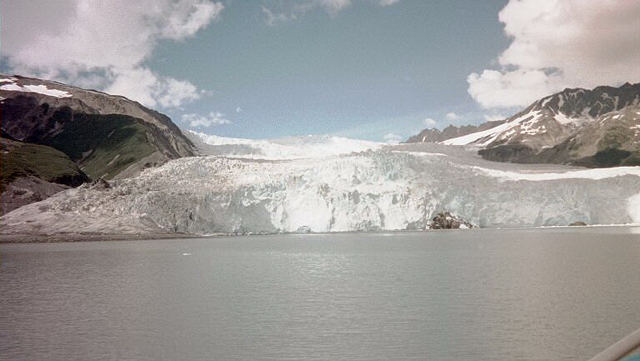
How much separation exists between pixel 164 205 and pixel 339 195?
63.4 feet

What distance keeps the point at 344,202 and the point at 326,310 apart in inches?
1730

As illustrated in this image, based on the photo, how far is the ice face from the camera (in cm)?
5966

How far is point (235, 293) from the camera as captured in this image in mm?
19531

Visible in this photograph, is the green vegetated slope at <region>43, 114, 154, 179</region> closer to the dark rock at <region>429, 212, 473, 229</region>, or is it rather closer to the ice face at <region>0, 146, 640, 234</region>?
the ice face at <region>0, 146, 640, 234</region>

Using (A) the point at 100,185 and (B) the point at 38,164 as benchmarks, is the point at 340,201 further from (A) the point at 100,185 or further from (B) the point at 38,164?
(B) the point at 38,164

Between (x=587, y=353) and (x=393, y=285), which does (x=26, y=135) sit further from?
(x=587, y=353)

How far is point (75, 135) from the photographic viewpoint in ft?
485

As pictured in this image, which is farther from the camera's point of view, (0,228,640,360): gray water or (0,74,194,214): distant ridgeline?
(0,74,194,214): distant ridgeline

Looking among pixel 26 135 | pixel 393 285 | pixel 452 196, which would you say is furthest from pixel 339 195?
pixel 26 135

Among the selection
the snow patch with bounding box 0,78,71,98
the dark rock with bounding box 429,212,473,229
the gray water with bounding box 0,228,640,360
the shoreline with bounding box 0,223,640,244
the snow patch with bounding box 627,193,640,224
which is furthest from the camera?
the snow patch with bounding box 0,78,71,98

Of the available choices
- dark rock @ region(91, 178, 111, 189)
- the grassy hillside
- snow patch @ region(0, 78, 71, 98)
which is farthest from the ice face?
snow patch @ region(0, 78, 71, 98)

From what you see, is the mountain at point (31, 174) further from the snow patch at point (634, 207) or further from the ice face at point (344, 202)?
the snow patch at point (634, 207)

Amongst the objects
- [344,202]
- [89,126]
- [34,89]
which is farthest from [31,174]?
[34,89]

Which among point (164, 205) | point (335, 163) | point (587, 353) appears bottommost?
point (587, 353)
